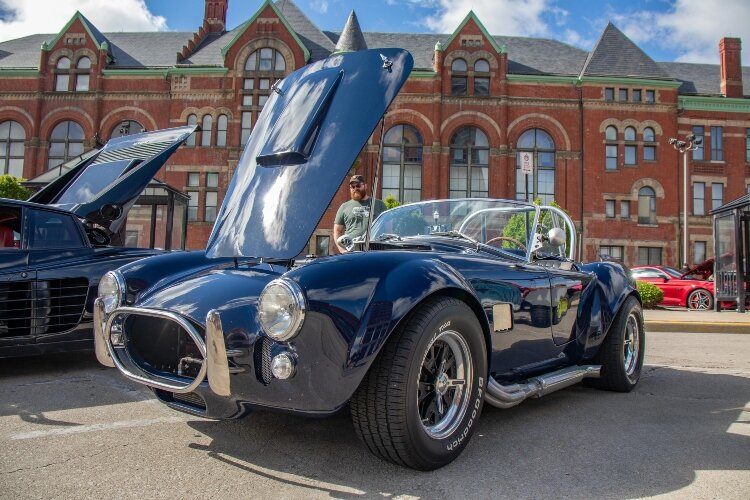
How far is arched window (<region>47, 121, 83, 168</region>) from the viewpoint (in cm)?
2975

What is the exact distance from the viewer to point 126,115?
29.7m

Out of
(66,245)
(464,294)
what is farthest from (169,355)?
(66,245)

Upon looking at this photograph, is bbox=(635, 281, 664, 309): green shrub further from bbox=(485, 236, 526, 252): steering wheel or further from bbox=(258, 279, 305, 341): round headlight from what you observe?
bbox=(258, 279, 305, 341): round headlight

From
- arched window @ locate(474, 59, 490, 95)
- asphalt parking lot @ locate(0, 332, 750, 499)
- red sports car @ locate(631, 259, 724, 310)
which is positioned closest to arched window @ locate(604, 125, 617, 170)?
arched window @ locate(474, 59, 490, 95)

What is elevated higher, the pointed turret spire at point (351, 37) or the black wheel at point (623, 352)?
the pointed turret spire at point (351, 37)

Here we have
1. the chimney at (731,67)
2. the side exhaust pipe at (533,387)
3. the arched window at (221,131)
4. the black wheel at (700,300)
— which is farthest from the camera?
the chimney at (731,67)

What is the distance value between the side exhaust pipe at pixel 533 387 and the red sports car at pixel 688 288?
1410 centimetres

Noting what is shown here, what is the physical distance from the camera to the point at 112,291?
2.77m

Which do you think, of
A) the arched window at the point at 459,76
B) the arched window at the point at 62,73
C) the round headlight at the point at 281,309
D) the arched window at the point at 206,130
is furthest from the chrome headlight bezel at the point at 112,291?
the arched window at the point at 62,73

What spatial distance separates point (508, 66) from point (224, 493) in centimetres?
3127

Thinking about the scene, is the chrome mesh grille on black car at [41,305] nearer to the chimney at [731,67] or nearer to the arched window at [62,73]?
the arched window at [62,73]

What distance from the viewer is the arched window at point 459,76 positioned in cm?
2953

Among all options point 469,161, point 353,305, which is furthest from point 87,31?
point 353,305

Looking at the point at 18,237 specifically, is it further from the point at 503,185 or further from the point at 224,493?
the point at 503,185
